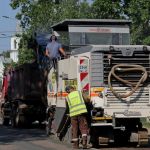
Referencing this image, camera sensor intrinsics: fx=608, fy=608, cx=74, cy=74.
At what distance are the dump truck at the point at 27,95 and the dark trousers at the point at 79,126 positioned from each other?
5931mm

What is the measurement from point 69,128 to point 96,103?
1.46m

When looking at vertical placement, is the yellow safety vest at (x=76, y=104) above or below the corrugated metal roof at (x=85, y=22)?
below

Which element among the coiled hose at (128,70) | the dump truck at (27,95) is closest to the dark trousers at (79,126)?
the coiled hose at (128,70)

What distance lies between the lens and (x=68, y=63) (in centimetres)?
1684

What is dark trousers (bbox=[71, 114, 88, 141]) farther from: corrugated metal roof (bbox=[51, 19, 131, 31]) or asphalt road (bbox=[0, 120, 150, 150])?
corrugated metal roof (bbox=[51, 19, 131, 31])

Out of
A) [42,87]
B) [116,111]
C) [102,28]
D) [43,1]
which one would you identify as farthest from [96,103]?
[43,1]

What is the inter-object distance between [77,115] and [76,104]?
0.29 m

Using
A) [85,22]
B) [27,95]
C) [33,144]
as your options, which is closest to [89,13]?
[27,95]

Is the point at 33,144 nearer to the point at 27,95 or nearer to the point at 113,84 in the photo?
the point at 113,84

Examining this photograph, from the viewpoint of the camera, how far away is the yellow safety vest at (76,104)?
605 inches

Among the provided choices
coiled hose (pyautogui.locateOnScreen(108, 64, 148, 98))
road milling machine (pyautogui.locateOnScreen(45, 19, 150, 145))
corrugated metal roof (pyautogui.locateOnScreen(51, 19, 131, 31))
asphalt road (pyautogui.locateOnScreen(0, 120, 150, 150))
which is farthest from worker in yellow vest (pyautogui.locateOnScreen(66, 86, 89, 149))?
corrugated metal roof (pyautogui.locateOnScreen(51, 19, 131, 31))

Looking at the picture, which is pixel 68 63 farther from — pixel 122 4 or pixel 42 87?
pixel 122 4

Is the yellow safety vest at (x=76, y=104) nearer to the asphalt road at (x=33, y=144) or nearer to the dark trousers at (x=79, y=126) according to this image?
the dark trousers at (x=79, y=126)

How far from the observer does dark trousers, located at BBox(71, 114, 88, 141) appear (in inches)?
608
